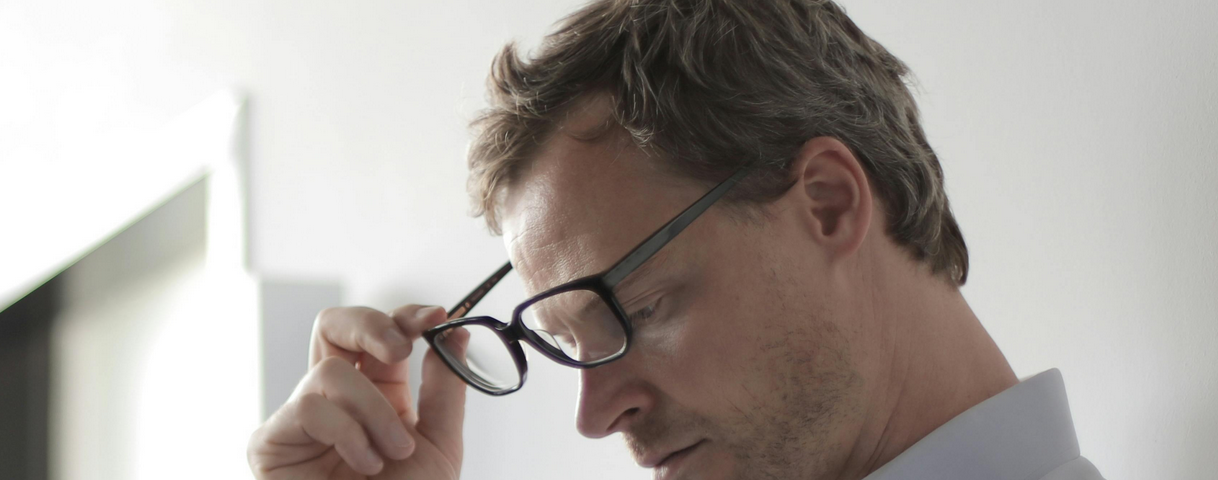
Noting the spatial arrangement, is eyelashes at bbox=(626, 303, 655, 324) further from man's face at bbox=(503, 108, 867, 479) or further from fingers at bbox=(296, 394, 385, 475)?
fingers at bbox=(296, 394, 385, 475)

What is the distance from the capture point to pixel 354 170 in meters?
1.79

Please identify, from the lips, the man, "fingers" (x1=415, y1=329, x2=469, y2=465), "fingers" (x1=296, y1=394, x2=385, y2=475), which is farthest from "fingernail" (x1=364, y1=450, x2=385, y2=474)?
the lips

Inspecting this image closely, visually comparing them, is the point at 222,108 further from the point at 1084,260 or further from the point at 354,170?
the point at 1084,260

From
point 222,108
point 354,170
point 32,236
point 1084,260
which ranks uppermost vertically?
point 222,108

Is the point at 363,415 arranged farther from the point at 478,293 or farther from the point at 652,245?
the point at 652,245

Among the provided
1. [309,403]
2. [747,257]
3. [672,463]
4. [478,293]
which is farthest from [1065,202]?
[309,403]

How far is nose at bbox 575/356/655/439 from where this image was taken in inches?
31.8

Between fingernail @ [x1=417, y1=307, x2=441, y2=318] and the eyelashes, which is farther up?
fingernail @ [x1=417, y1=307, x2=441, y2=318]

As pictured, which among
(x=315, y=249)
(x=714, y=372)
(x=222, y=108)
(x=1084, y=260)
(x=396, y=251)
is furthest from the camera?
(x=222, y=108)

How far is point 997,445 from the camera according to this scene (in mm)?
753

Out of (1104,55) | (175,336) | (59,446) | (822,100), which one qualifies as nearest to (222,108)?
(175,336)

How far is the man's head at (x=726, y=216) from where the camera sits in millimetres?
766

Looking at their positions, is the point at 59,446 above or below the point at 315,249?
below

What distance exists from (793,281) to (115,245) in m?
1.88
